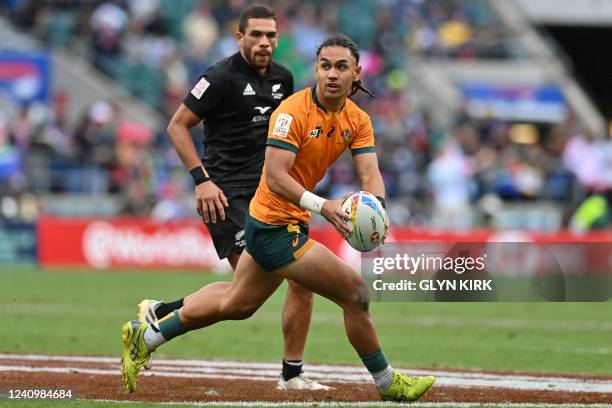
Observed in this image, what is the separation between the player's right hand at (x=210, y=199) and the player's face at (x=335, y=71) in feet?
4.96

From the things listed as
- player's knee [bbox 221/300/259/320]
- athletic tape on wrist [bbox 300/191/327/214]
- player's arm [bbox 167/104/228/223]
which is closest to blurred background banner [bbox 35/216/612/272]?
player's arm [bbox 167/104/228/223]

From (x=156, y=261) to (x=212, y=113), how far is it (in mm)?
13966

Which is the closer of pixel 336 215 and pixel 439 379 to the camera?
pixel 336 215

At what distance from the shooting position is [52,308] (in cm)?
1638

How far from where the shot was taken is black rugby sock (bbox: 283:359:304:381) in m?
9.27

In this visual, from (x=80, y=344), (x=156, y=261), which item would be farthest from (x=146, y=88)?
(x=80, y=344)

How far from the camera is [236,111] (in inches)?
374

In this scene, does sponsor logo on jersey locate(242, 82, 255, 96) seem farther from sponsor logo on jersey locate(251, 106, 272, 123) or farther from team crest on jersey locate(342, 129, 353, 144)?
team crest on jersey locate(342, 129, 353, 144)

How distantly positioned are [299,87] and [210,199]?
54.2 ft

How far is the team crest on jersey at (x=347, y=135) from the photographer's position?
8.25 metres

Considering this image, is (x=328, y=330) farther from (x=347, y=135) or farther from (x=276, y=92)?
(x=347, y=135)

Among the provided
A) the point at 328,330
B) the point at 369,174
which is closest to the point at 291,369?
the point at 369,174

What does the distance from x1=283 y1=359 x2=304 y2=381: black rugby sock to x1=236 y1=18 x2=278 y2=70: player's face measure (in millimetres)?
2131

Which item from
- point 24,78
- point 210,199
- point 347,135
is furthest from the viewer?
point 24,78
